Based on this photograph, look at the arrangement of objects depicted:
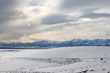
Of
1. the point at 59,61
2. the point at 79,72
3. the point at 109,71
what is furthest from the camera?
the point at 59,61

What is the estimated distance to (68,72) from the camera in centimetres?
1814

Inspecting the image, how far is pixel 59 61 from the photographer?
114 feet

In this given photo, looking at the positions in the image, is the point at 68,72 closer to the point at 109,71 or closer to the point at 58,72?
the point at 58,72

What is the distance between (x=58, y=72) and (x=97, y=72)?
5.78 meters

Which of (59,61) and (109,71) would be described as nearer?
(109,71)

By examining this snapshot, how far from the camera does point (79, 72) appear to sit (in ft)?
56.4

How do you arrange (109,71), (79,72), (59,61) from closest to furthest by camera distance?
(109,71), (79,72), (59,61)

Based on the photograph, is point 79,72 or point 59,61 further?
point 59,61

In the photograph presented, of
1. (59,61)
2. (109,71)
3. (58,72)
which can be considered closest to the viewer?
(109,71)

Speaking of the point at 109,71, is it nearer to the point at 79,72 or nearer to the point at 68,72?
the point at 79,72

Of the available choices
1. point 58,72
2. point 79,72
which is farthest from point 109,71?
point 58,72

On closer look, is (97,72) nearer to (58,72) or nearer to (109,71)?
(109,71)

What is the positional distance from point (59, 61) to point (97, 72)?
19.6 m

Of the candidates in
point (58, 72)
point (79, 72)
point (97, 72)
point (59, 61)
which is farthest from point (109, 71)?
point (59, 61)
